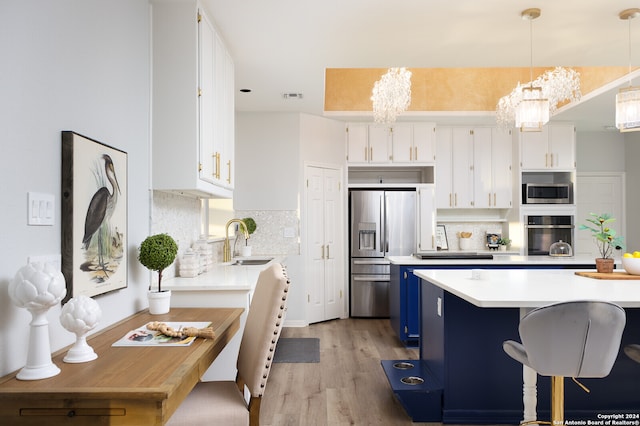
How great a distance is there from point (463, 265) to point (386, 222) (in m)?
1.51

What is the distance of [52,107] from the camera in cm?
176

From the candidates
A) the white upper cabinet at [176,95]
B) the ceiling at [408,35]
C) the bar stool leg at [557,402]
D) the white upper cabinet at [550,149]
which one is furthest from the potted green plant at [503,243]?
the white upper cabinet at [176,95]

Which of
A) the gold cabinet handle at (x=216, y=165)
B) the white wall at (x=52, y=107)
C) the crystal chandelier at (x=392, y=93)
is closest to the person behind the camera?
the white wall at (x=52, y=107)

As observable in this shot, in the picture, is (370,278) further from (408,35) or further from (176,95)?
(176,95)

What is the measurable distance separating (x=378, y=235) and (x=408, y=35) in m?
3.08

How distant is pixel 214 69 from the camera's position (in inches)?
127

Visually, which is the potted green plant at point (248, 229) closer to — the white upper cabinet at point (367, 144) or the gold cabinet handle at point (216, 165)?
the white upper cabinet at point (367, 144)

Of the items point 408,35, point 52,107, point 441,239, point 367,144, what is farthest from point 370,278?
point 52,107

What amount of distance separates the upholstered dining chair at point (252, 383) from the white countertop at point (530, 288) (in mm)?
1033

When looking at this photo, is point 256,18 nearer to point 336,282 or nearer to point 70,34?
point 70,34

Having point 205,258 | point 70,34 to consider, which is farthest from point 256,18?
point 205,258

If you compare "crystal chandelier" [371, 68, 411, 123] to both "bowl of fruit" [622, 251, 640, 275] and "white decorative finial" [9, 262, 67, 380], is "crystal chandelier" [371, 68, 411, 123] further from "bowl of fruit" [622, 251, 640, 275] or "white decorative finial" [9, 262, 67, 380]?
"white decorative finial" [9, 262, 67, 380]

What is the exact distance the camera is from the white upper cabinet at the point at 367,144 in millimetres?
6234

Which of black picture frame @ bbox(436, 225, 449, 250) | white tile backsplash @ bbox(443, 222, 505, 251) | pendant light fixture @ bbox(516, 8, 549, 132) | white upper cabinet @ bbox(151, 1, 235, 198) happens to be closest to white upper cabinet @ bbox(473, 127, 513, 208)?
white tile backsplash @ bbox(443, 222, 505, 251)
